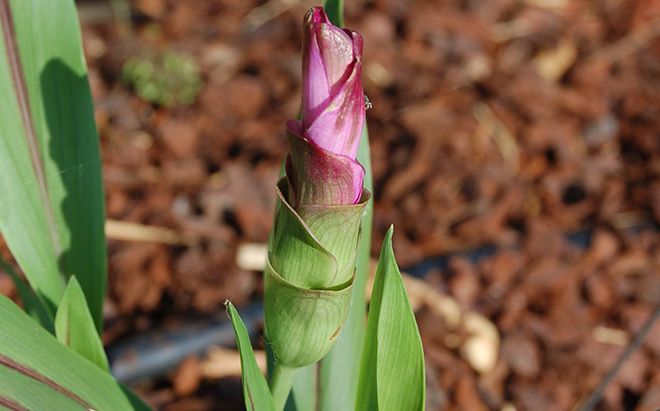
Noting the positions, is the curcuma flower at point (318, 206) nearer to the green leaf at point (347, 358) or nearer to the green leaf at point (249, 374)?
the green leaf at point (249, 374)

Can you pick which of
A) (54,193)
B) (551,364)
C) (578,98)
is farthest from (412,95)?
(54,193)

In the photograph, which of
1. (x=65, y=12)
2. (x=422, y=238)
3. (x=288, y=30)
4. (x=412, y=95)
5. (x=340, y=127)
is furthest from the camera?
(x=288, y=30)

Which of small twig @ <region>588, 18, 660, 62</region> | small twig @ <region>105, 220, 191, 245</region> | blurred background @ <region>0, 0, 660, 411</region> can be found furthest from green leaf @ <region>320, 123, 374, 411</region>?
small twig @ <region>588, 18, 660, 62</region>

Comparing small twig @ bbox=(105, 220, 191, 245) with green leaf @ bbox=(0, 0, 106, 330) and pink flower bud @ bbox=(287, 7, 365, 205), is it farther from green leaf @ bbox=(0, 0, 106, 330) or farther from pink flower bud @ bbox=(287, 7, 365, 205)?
pink flower bud @ bbox=(287, 7, 365, 205)

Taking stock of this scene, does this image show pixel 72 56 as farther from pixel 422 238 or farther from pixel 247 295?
pixel 422 238

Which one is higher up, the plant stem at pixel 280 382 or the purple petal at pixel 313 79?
the purple petal at pixel 313 79

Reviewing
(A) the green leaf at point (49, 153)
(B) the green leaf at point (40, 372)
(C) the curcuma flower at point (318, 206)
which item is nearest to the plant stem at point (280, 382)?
(C) the curcuma flower at point (318, 206)

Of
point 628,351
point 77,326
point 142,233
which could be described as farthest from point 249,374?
point 142,233
